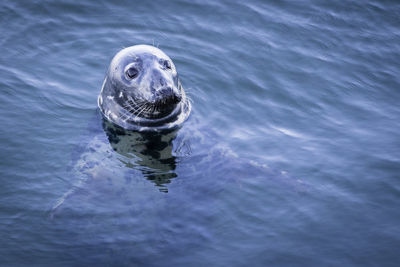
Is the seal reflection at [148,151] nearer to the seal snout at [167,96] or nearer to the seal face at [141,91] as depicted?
the seal face at [141,91]

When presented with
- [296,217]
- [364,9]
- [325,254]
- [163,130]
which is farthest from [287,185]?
[364,9]

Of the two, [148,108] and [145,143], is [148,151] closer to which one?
[145,143]

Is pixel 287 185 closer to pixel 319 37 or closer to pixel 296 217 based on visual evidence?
pixel 296 217

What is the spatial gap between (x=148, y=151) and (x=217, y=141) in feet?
3.25

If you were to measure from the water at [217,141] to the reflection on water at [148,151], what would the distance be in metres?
0.04

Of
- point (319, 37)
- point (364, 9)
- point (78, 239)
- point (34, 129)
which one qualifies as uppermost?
point (364, 9)

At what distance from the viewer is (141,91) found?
7.29 metres

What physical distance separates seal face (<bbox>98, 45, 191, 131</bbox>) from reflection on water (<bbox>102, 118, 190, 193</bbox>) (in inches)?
5.9

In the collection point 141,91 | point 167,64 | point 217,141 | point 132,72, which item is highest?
point 167,64

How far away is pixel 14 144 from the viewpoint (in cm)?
730

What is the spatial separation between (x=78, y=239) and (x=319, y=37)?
6.80 m

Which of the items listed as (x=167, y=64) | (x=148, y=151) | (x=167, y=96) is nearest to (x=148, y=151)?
(x=148, y=151)

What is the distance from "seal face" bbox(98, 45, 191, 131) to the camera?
7223mm

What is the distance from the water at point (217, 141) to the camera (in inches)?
232
